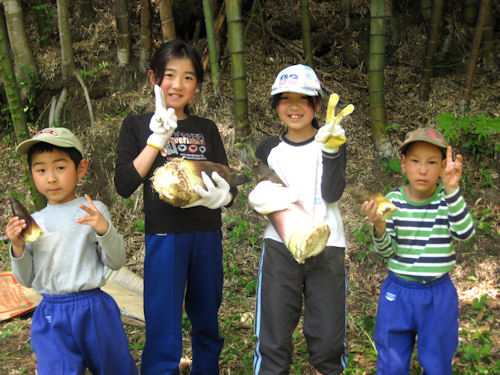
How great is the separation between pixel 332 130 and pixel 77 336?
54.0 inches

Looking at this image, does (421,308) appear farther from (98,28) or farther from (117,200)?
(98,28)

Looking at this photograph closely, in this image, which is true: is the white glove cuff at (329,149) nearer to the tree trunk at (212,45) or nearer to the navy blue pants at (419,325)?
the navy blue pants at (419,325)

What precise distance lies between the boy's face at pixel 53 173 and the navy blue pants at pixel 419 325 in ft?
5.04

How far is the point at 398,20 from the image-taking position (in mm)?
5039

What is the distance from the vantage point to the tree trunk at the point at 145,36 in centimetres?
482

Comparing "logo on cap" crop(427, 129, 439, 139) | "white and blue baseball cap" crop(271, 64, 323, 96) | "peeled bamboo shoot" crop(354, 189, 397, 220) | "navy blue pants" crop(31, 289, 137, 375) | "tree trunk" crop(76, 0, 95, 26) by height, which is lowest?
"navy blue pants" crop(31, 289, 137, 375)

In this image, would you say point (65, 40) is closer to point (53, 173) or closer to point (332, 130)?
point (53, 173)

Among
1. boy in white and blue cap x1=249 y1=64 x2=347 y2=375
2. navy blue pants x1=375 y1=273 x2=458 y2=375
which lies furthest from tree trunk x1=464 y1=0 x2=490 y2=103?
navy blue pants x1=375 y1=273 x2=458 y2=375

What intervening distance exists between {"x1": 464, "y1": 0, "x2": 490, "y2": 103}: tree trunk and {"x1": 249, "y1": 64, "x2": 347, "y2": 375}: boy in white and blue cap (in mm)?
2817

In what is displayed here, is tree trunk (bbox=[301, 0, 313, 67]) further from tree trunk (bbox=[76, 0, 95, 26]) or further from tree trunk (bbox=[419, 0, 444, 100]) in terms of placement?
tree trunk (bbox=[76, 0, 95, 26])

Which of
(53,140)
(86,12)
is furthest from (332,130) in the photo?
(86,12)

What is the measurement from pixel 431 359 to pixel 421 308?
0.22 meters

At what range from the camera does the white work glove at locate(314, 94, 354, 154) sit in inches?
72.8

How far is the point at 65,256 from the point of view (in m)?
1.93
